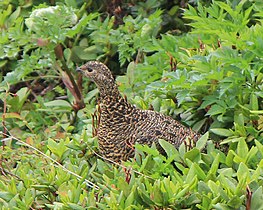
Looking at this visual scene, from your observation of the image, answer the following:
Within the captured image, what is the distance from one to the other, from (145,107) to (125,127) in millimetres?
481

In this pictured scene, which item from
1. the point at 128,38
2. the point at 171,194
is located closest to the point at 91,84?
the point at 128,38

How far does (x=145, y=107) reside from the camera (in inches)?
203

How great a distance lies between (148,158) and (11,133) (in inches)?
94.7

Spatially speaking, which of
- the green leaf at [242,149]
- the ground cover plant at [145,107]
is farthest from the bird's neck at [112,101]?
the green leaf at [242,149]

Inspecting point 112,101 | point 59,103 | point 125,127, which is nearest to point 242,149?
point 125,127

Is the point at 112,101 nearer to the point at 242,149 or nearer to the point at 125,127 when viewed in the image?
the point at 125,127

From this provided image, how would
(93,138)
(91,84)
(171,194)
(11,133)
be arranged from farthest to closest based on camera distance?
(91,84) < (11,133) < (93,138) < (171,194)

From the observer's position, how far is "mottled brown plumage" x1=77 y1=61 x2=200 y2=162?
4.55m

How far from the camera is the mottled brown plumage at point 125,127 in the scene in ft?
14.9

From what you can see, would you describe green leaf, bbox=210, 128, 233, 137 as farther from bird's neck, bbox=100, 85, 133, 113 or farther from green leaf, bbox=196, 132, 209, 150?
bird's neck, bbox=100, 85, 133, 113

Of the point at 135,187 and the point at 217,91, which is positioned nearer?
the point at 135,187

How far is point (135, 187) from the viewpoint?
3.65m

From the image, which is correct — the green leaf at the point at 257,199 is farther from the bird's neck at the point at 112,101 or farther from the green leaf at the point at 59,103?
the green leaf at the point at 59,103

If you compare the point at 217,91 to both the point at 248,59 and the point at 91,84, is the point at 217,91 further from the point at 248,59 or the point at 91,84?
the point at 91,84
